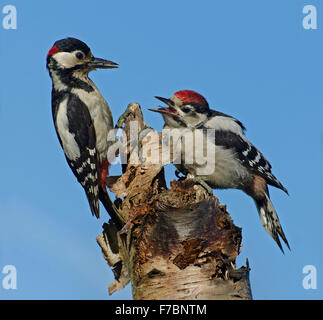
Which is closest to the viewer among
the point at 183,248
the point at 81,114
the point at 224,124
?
the point at 183,248

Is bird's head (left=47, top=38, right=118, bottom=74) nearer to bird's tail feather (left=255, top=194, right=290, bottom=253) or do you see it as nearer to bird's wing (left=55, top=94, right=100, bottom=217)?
bird's wing (left=55, top=94, right=100, bottom=217)

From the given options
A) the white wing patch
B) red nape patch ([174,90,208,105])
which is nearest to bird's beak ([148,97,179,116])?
red nape patch ([174,90,208,105])

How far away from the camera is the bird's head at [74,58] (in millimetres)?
5836

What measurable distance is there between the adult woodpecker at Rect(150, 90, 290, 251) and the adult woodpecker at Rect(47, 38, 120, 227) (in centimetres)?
84

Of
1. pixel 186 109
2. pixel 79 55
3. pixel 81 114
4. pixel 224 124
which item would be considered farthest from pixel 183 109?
pixel 79 55

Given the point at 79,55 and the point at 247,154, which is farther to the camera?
the point at 79,55

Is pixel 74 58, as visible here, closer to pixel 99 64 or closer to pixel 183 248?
pixel 99 64

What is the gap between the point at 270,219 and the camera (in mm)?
5785

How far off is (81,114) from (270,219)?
2386 mm

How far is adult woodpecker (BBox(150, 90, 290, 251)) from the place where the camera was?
5.25 meters

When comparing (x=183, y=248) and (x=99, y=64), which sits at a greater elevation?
(x=99, y=64)
